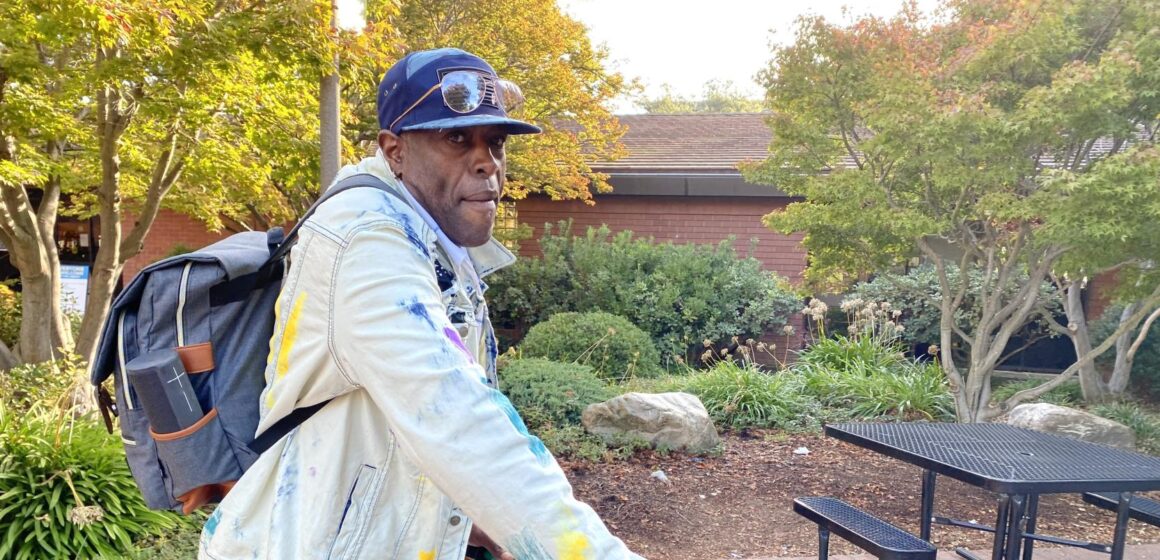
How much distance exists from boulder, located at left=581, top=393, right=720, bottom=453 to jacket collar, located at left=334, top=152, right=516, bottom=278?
4.91 metres

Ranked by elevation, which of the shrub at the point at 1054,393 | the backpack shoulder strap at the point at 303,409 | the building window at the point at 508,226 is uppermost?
the backpack shoulder strap at the point at 303,409

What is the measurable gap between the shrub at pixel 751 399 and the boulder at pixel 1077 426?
1.88 m

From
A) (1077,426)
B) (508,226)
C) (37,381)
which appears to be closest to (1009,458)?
(1077,426)

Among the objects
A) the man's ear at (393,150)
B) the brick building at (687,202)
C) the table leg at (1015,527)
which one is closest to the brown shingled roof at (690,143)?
the brick building at (687,202)

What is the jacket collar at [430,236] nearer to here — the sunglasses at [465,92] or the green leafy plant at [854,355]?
the sunglasses at [465,92]

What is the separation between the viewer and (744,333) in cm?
1136

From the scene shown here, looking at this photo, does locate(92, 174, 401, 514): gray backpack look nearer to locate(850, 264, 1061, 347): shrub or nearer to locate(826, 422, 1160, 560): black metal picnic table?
locate(826, 422, 1160, 560): black metal picnic table

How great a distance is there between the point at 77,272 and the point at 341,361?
13.6m

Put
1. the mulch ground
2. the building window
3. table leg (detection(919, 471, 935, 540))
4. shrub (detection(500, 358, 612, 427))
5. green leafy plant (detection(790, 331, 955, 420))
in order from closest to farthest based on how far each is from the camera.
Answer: table leg (detection(919, 471, 935, 540))
the mulch ground
shrub (detection(500, 358, 612, 427))
green leafy plant (detection(790, 331, 955, 420))
the building window

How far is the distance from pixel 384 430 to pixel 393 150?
1.47ft

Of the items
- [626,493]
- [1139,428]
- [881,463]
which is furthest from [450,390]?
[1139,428]

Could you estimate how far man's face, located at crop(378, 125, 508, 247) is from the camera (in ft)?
4.27

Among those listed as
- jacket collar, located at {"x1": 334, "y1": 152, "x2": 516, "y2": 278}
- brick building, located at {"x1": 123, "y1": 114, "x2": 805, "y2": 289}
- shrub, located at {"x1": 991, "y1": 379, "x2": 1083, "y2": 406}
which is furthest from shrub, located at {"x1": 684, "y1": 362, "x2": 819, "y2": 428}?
jacket collar, located at {"x1": 334, "y1": 152, "x2": 516, "y2": 278}

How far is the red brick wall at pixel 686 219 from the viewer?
46.6 ft
